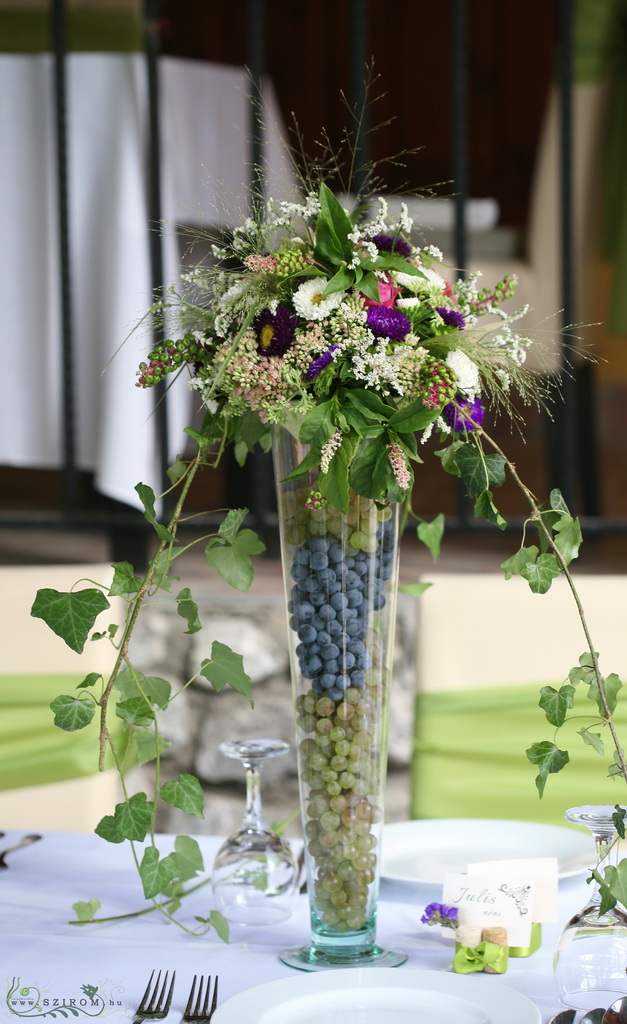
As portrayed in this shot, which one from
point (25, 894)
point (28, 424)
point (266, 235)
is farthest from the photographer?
point (28, 424)

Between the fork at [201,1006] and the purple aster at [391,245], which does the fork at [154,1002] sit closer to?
the fork at [201,1006]

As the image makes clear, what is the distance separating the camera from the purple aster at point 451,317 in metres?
0.87

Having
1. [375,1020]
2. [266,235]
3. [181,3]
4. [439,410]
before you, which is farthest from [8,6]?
[181,3]

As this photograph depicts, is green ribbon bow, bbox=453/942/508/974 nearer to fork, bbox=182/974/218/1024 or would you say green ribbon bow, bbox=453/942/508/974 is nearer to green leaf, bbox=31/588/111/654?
fork, bbox=182/974/218/1024

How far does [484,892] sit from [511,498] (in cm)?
337

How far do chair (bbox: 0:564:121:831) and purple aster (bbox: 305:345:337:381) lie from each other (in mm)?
854

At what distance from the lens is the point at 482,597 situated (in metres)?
1.59


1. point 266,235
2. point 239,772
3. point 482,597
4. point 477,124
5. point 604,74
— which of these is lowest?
point 239,772

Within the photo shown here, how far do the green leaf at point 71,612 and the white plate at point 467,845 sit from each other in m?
0.41

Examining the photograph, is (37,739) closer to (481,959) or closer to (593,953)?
(481,959)

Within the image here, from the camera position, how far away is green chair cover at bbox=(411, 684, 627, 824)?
1.56 metres

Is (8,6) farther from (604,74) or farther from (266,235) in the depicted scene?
(266,235)

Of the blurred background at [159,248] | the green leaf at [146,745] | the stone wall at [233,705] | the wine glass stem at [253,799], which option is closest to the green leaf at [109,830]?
the green leaf at [146,745]

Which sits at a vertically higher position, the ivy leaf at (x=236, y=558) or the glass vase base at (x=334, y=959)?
the ivy leaf at (x=236, y=558)
